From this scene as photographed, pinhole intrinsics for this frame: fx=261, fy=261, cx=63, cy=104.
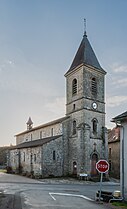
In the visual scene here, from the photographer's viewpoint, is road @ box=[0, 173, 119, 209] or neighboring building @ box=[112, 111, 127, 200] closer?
road @ box=[0, 173, 119, 209]

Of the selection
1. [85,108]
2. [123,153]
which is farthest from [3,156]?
[123,153]

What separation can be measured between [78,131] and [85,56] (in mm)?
11196

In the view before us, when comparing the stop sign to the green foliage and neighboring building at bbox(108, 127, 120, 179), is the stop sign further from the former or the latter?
the green foliage

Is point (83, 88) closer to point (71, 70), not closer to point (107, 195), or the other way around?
point (71, 70)

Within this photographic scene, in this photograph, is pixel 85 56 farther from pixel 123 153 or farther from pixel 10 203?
pixel 10 203

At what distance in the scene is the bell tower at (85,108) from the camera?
113ft

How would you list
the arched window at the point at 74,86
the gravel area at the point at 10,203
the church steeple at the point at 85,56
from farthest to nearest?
1. the arched window at the point at 74,86
2. the church steeple at the point at 85,56
3. the gravel area at the point at 10,203

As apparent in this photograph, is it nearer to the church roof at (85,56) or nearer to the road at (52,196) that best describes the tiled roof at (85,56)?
the church roof at (85,56)

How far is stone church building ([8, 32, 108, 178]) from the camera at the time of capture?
34406 mm

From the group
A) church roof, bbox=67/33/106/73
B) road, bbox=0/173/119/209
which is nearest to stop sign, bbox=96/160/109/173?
road, bbox=0/173/119/209

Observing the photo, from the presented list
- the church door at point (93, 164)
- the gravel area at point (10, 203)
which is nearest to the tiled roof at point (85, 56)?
the church door at point (93, 164)

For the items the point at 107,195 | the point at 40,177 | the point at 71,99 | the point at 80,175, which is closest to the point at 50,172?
the point at 40,177

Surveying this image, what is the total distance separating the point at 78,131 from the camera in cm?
3481

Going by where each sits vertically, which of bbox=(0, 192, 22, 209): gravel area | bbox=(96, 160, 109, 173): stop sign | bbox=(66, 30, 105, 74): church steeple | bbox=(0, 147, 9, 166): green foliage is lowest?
bbox=(0, 147, 9, 166): green foliage
